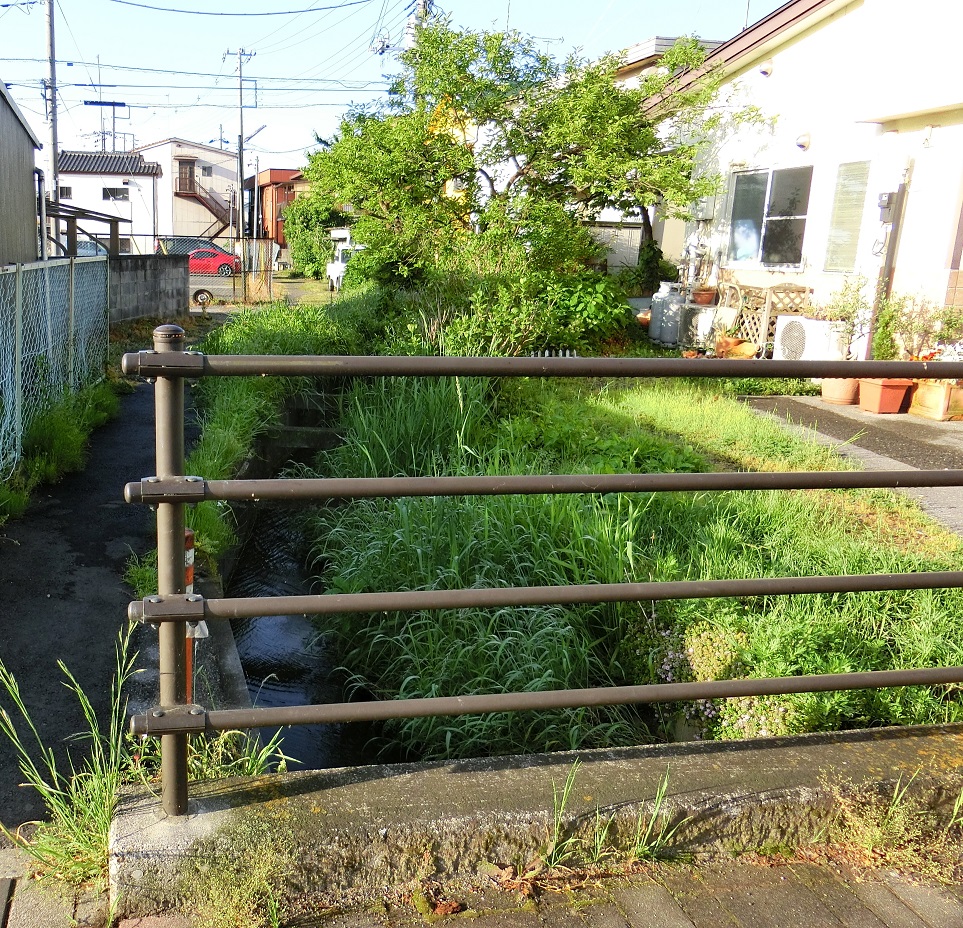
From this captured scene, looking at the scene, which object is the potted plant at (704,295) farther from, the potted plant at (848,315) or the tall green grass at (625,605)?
the tall green grass at (625,605)

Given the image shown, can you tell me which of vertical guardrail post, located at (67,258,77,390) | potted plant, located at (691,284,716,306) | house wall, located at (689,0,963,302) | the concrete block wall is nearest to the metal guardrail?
vertical guardrail post, located at (67,258,77,390)

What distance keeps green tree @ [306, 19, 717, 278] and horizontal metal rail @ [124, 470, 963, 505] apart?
9.02m

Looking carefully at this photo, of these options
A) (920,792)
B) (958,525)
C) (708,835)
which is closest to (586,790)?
(708,835)

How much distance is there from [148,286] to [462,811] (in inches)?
562

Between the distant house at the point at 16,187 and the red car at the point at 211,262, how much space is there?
2070 cm

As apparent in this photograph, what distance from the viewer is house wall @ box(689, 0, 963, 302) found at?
373 inches

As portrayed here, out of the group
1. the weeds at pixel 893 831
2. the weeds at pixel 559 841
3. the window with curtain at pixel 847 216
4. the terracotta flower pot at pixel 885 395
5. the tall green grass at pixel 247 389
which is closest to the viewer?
the weeds at pixel 559 841

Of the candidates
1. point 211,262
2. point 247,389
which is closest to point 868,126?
point 247,389

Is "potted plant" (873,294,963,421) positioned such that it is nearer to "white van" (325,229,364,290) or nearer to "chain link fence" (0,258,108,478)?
"chain link fence" (0,258,108,478)

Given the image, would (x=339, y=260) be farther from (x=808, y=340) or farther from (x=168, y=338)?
(x=168, y=338)

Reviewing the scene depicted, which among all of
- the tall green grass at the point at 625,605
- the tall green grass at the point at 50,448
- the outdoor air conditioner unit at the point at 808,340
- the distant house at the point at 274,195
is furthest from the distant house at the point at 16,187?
the distant house at the point at 274,195

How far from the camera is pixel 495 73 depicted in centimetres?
1245

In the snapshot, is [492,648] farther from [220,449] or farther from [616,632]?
[220,449]

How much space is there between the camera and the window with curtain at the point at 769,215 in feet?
40.7
